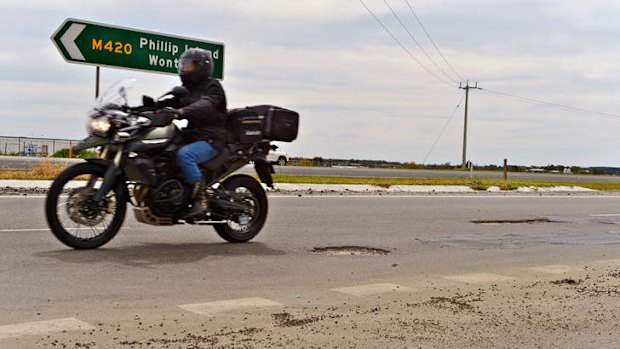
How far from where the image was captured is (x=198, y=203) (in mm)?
8547

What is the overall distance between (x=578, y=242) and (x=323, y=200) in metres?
5.41

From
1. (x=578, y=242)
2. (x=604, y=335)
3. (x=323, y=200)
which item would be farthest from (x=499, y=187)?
(x=604, y=335)

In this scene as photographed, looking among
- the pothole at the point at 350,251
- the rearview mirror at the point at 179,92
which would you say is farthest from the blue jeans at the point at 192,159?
the pothole at the point at 350,251

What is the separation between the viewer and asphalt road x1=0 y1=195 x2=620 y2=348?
511cm

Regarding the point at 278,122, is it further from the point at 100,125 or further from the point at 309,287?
the point at 309,287

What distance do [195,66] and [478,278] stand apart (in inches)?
148

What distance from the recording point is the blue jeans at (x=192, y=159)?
329 inches

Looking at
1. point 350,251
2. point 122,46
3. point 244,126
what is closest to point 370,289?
point 350,251

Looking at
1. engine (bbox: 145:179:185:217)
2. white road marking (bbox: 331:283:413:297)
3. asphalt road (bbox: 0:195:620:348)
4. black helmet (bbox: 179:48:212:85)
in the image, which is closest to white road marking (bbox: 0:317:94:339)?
asphalt road (bbox: 0:195:620:348)

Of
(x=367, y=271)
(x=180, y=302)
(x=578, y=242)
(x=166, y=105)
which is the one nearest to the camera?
(x=180, y=302)

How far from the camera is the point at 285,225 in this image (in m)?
11.3

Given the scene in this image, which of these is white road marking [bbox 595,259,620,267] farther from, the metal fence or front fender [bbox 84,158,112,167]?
the metal fence

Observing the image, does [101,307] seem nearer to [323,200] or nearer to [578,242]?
[578,242]

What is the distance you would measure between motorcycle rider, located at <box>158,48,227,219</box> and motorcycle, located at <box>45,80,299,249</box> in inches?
3.7
